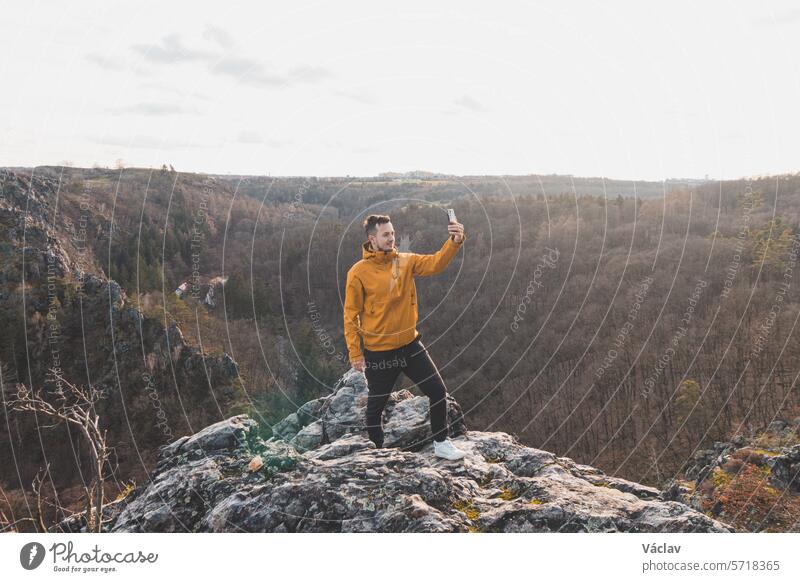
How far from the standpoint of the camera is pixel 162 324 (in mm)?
39250

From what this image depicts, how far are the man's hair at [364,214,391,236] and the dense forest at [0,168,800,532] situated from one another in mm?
14522

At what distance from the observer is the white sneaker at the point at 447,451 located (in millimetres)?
5828

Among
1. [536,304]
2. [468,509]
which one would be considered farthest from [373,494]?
[536,304]

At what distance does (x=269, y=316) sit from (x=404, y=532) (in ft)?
205

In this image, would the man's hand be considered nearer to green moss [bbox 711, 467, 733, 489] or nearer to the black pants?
the black pants

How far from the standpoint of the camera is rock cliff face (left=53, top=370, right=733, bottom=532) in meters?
4.74

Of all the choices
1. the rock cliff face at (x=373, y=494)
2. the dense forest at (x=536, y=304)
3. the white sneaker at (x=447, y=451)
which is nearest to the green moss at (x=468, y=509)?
the rock cliff face at (x=373, y=494)

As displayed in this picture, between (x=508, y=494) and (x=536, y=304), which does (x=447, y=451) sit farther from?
(x=536, y=304)

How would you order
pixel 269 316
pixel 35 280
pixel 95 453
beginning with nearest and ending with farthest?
1. pixel 95 453
2. pixel 35 280
3. pixel 269 316

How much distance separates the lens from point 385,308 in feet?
17.8

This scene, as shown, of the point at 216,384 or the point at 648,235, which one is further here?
the point at 648,235

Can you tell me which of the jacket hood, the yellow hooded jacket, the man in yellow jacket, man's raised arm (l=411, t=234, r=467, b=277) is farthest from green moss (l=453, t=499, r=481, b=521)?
the jacket hood
